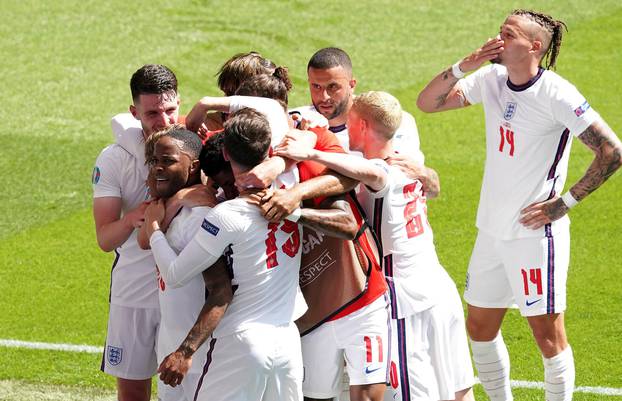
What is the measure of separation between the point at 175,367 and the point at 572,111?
8.81ft

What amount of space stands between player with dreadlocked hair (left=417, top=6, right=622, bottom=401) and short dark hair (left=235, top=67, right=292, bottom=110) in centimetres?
134

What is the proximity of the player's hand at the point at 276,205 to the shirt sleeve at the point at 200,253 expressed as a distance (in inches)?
6.9

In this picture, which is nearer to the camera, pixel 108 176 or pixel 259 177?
pixel 259 177

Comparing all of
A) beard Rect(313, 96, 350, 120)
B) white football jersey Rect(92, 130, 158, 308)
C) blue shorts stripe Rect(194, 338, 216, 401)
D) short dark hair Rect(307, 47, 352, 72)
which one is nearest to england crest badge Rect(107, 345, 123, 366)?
white football jersey Rect(92, 130, 158, 308)

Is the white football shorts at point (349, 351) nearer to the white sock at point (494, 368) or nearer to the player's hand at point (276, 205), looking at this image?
the player's hand at point (276, 205)

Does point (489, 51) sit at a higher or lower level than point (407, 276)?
higher

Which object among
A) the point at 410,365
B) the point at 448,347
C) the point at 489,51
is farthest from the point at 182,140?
the point at 489,51

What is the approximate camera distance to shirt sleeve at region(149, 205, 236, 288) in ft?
16.1

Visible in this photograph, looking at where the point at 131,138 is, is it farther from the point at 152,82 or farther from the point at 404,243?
the point at 404,243

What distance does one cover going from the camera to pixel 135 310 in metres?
5.99

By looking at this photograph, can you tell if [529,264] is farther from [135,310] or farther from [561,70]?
[561,70]

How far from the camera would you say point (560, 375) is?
642 centimetres

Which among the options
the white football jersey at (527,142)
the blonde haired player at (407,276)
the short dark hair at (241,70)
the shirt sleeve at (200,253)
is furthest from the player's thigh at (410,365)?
the short dark hair at (241,70)

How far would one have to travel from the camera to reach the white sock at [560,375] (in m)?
6.40
